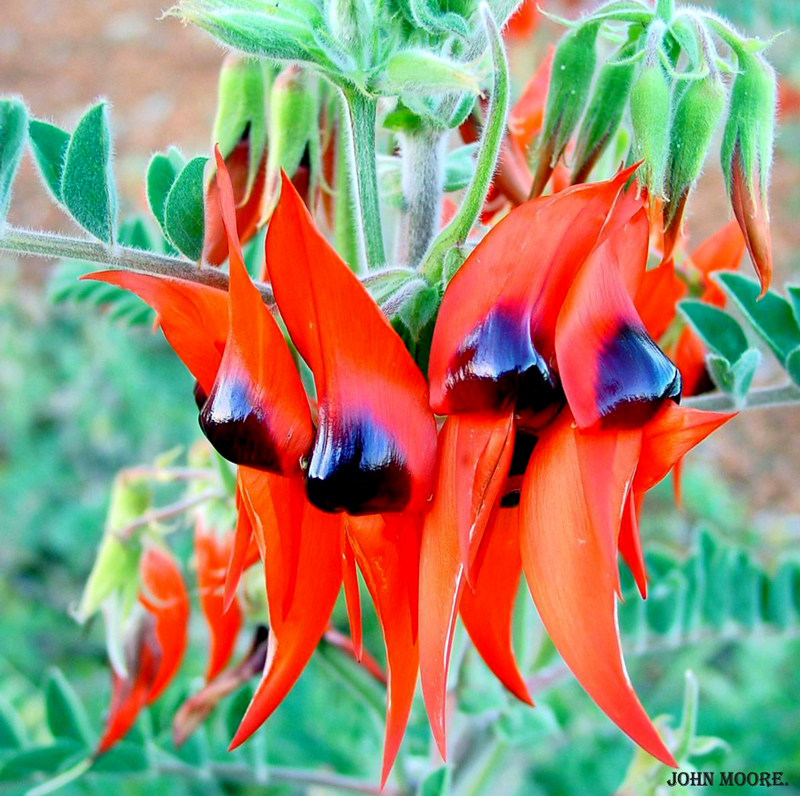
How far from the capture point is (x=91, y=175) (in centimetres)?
82

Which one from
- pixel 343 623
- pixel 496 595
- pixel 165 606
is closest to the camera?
pixel 496 595

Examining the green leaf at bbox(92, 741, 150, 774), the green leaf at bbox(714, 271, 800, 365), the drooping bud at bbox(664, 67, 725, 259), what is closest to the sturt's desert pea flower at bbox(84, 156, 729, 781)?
the drooping bud at bbox(664, 67, 725, 259)

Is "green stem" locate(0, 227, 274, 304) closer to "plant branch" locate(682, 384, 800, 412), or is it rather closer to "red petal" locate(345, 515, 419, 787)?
"red petal" locate(345, 515, 419, 787)

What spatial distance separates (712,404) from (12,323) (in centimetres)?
238

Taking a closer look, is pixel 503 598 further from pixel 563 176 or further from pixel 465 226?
pixel 563 176

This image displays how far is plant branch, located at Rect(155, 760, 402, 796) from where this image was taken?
4.33 ft

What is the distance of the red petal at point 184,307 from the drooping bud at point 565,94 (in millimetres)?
314

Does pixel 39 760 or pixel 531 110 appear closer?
pixel 531 110

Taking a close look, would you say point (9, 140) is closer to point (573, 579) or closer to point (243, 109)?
point (243, 109)

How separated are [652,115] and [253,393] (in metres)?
0.32

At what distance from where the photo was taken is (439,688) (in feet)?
2.00

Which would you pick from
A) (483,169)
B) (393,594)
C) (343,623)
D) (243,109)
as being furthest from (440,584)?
(343,623)

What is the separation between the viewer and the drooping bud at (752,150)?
761 mm

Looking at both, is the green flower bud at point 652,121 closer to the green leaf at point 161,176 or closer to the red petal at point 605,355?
the red petal at point 605,355
